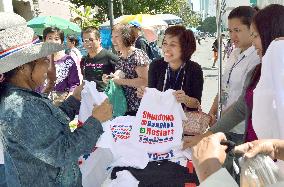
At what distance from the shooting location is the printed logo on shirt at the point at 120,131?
3.21 meters

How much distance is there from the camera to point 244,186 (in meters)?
1.12

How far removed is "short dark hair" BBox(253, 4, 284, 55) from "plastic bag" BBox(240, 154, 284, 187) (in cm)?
115

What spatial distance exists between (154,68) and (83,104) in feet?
3.07

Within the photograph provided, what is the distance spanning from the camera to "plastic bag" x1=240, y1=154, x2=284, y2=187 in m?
1.04

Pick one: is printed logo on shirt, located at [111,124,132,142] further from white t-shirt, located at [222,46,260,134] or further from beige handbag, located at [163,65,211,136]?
white t-shirt, located at [222,46,260,134]

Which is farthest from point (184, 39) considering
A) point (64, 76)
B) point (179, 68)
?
point (64, 76)

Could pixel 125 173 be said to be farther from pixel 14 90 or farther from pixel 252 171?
pixel 252 171

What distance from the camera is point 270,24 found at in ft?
7.02

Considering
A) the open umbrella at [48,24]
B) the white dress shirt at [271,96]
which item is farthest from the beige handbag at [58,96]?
the open umbrella at [48,24]

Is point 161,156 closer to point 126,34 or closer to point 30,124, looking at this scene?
point 30,124

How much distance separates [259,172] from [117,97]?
3290 mm

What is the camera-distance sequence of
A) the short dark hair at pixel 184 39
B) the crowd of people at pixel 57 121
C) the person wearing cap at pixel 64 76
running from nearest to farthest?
the crowd of people at pixel 57 121 → the short dark hair at pixel 184 39 → the person wearing cap at pixel 64 76

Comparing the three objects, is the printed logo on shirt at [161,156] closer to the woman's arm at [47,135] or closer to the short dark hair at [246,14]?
the woman's arm at [47,135]

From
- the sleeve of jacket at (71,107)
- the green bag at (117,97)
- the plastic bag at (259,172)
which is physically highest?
the plastic bag at (259,172)
